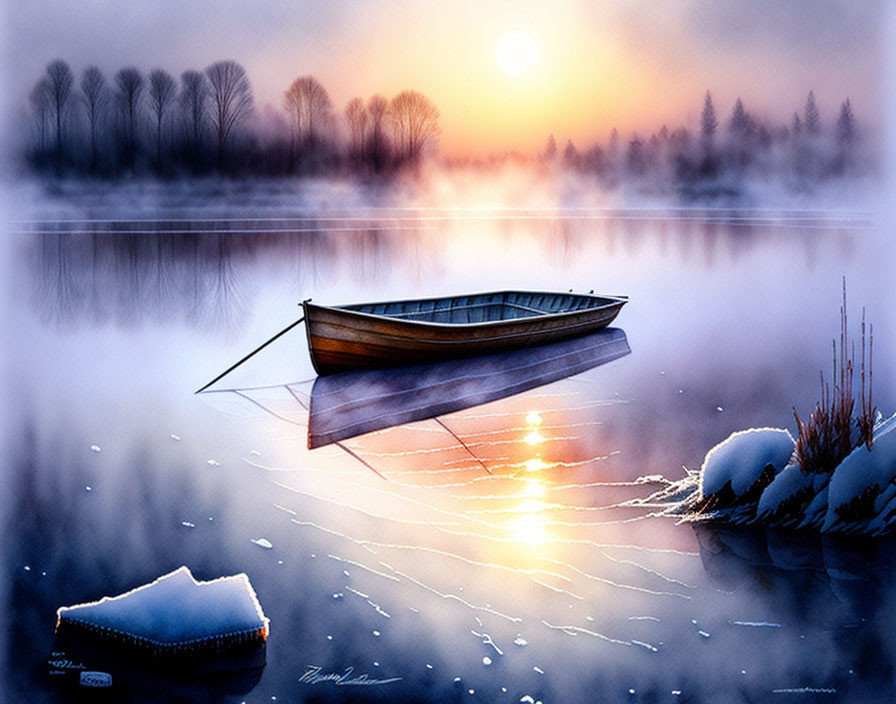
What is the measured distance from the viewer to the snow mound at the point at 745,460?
5.34 m

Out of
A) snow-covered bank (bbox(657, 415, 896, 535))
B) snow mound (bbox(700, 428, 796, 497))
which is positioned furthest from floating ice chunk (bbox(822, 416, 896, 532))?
snow mound (bbox(700, 428, 796, 497))

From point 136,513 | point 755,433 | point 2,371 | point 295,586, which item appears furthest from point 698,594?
point 2,371

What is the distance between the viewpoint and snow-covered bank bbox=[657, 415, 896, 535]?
5.09 meters

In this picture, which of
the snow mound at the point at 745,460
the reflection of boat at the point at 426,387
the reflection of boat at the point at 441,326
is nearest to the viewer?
the snow mound at the point at 745,460

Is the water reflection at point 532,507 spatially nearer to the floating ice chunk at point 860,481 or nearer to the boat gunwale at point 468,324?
the floating ice chunk at point 860,481

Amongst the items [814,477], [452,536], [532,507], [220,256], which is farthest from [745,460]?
[220,256]

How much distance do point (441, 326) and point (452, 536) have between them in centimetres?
430

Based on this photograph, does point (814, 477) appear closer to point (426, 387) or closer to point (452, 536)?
point (452, 536)

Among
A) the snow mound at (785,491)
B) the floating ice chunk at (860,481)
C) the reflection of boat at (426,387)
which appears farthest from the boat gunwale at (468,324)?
the floating ice chunk at (860,481)

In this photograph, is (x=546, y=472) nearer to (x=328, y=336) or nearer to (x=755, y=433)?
(x=755, y=433)

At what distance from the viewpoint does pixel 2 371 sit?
1062 centimetres

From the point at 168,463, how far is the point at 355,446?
4.39 ft
